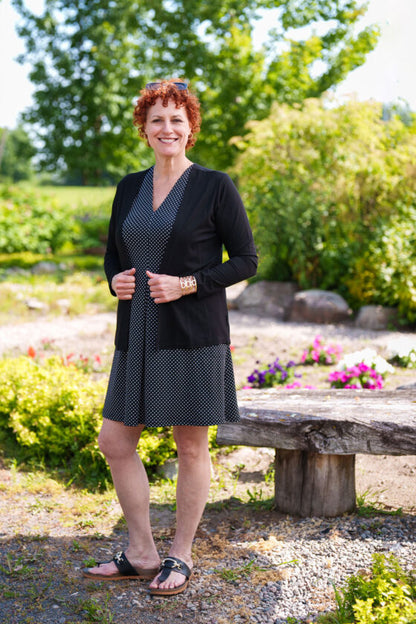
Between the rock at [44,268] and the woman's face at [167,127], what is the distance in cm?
976

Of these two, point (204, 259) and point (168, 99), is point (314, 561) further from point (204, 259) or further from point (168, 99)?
point (168, 99)

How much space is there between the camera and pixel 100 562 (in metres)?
2.80

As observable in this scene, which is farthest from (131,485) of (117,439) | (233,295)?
(233,295)

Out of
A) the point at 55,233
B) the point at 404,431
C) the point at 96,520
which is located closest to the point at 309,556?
the point at 404,431

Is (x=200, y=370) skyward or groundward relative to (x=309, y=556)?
skyward

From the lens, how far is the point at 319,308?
27.2ft

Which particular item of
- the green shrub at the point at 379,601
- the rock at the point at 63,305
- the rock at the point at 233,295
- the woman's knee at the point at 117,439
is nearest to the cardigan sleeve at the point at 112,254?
the woman's knee at the point at 117,439

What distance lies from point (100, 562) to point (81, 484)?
99 cm

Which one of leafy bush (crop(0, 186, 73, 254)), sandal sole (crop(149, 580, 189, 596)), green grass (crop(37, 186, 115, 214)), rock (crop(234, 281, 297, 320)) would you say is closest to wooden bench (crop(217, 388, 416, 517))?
sandal sole (crop(149, 580, 189, 596))

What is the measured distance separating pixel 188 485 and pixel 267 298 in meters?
6.58

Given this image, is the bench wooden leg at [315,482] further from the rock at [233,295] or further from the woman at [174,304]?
the rock at [233,295]

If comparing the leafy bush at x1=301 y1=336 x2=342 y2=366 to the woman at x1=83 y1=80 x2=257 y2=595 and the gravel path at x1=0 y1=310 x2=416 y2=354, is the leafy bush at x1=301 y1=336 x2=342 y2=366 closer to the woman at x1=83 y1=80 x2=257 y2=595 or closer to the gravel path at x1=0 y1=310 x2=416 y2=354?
the gravel path at x1=0 y1=310 x2=416 y2=354

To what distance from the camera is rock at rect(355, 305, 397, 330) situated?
788cm

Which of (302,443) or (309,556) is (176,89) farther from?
(309,556)
